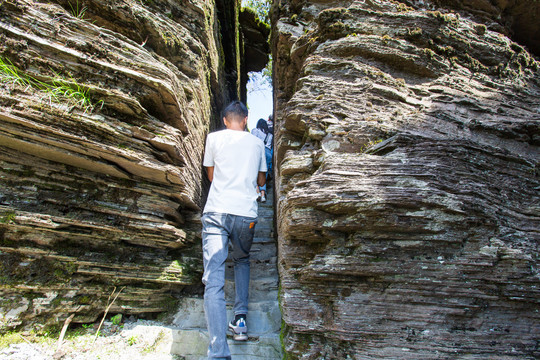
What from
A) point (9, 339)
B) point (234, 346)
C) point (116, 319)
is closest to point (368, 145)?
point (234, 346)

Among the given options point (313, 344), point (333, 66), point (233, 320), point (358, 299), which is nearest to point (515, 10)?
point (333, 66)

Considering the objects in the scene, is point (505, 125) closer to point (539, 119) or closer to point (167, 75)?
point (539, 119)

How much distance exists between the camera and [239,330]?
175 inches

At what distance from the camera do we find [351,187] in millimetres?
4070

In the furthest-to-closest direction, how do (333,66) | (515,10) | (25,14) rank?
1. (515,10)
2. (333,66)
3. (25,14)

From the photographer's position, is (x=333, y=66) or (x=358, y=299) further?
(x=333, y=66)

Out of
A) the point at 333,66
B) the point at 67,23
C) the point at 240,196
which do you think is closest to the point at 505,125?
the point at 333,66

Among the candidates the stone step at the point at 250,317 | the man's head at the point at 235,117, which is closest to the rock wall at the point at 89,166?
the stone step at the point at 250,317

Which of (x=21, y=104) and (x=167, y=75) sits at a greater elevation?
(x=167, y=75)

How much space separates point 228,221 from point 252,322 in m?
1.95

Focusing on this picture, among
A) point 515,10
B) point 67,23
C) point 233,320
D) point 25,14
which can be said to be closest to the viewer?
point 25,14

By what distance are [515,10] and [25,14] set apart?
11018 millimetres

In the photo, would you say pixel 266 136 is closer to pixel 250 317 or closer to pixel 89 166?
pixel 89 166

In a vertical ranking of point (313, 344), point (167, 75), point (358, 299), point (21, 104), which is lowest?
point (313, 344)
